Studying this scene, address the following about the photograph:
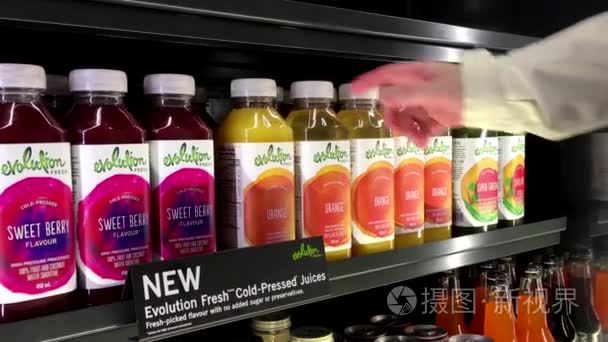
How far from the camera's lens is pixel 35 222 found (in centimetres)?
73

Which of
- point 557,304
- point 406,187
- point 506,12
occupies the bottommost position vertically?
point 557,304

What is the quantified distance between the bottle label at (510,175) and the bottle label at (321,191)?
49cm

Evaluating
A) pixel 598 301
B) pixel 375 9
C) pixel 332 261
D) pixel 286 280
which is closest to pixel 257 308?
pixel 286 280

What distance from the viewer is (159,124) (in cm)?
88

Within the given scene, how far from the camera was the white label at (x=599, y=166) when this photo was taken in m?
1.62

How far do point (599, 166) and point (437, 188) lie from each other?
69 cm

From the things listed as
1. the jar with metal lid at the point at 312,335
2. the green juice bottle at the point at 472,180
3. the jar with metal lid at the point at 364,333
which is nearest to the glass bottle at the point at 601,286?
the green juice bottle at the point at 472,180

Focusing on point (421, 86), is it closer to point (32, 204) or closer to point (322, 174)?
point (322, 174)

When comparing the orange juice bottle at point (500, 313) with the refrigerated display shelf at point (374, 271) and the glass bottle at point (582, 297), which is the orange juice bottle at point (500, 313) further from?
the glass bottle at point (582, 297)

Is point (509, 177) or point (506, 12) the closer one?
point (509, 177)

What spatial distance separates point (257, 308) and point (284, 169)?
0.77 ft

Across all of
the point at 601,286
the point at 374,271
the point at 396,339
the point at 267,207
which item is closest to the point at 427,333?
the point at 396,339

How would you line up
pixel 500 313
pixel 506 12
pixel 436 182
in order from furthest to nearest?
1. pixel 506 12
2. pixel 500 313
3. pixel 436 182

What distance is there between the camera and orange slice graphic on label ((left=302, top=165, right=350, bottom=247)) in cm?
100
